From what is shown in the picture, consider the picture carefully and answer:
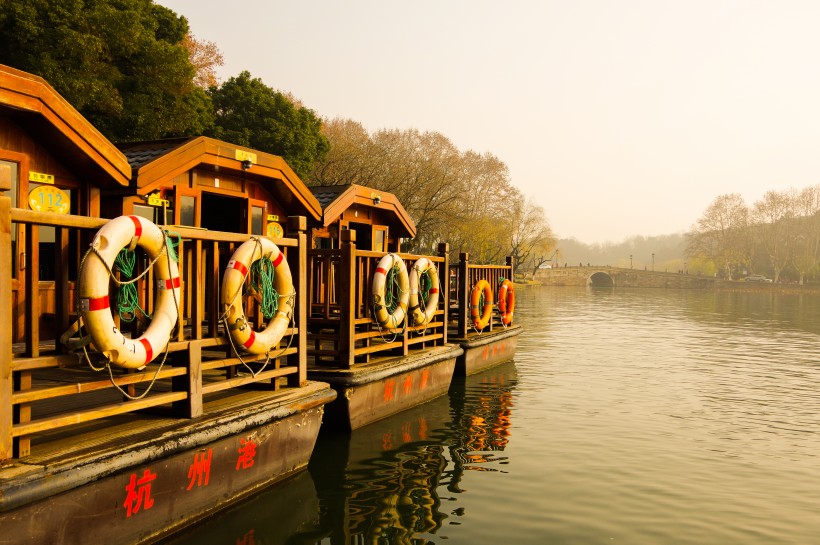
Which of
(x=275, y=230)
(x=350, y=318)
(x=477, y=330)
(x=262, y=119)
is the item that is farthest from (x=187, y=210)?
(x=262, y=119)

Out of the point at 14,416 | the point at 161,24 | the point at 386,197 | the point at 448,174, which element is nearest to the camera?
the point at 14,416

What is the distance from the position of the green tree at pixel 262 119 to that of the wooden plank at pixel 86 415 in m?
33.1

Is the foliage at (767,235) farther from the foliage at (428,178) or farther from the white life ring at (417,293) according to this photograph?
the white life ring at (417,293)

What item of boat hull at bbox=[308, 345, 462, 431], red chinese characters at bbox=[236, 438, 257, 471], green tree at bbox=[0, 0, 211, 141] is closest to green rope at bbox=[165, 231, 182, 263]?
red chinese characters at bbox=[236, 438, 257, 471]

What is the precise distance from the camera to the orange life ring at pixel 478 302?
1620 centimetres

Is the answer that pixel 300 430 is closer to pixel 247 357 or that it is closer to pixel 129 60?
pixel 247 357

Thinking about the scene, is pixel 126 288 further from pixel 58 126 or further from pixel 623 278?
pixel 623 278

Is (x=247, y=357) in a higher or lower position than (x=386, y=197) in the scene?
lower

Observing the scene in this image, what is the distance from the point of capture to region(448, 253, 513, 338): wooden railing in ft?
51.4

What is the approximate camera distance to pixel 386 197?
56.3 feet

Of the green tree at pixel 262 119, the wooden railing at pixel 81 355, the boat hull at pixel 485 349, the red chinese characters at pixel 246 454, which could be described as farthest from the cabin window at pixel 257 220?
the green tree at pixel 262 119

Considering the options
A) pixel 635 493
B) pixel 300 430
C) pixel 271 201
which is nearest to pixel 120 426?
pixel 300 430

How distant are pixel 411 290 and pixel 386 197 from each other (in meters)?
5.72

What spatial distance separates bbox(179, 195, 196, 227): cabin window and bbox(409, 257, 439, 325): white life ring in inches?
143
